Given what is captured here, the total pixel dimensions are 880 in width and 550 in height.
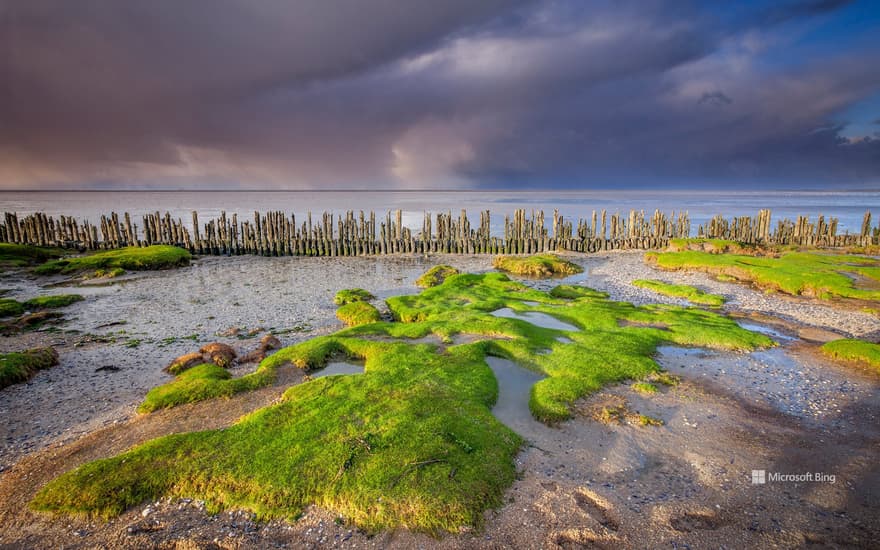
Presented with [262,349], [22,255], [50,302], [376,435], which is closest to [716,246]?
[262,349]

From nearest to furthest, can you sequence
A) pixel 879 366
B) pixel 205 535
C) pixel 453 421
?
1. pixel 205 535
2. pixel 453 421
3. pixel 879 366

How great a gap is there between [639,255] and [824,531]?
22.9 meters

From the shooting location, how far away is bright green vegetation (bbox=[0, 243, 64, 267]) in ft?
70.2

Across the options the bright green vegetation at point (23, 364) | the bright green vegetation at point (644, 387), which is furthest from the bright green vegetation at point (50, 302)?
the bright green vegetation at point (644, 387)

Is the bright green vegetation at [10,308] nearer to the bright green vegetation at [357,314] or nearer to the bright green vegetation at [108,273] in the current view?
the bright green vegetation at [108,273]

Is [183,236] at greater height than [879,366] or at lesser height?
greater

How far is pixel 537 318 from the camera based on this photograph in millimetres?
12469

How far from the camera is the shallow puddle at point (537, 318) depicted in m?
11.7

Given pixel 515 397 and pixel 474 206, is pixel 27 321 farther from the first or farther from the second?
pixel 474 206

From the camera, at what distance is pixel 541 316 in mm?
12656

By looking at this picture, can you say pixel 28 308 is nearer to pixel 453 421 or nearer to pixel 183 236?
pixel 183 236

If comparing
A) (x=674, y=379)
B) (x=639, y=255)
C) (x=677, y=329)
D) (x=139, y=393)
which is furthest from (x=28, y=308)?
(x=639, y=255)

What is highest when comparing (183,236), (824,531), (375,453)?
(183,236)

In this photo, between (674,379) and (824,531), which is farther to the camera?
(674,379)
